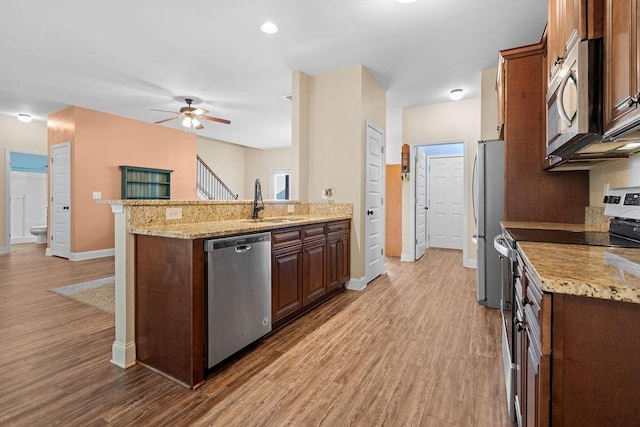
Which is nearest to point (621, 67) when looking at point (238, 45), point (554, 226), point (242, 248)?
point (554, 226)

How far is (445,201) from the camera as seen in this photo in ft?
22.4

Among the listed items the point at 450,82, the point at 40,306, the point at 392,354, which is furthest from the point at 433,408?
the point at 450,82

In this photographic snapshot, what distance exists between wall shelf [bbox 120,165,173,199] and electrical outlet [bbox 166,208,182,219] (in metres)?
4.62

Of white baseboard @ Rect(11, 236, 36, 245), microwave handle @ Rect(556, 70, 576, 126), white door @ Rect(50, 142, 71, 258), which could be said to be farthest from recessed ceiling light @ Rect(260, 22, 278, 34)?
white baseboard @ Rect(11, 236, 36, 245)

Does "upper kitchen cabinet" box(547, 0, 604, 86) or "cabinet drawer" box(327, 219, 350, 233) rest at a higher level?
"upper kitchen cabinet" box(547, 0, 604, 86)

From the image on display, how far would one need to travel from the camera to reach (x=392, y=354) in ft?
7.22

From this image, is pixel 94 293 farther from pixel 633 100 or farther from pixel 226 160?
pixel 226 160

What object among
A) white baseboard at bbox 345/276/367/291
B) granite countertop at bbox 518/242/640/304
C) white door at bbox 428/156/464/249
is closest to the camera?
granite countertop at bbox 518/242/640/304

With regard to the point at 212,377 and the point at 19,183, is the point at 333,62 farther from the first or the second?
the point at 19,183

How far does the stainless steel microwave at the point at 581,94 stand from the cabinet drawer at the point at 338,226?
2191mm

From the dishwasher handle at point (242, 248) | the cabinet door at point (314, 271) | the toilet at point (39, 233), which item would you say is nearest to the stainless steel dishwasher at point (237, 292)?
the dishwasher handle at point (242, 248)

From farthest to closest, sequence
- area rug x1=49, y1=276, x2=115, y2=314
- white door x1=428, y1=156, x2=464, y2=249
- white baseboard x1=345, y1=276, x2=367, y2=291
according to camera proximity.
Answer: white door x1=428, y1=156, x2=464, y2=249, white baseboard x1=345, y1=276, x2=367, y2=291, area rug x1=49, y1=276, x2=115, y2=314

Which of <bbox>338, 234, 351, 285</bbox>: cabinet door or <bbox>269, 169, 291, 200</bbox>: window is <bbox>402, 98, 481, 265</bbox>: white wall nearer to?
<bbox>338, 234, 351, 285</bbox>: cabinet door

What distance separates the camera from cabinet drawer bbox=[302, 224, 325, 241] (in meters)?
2.88
